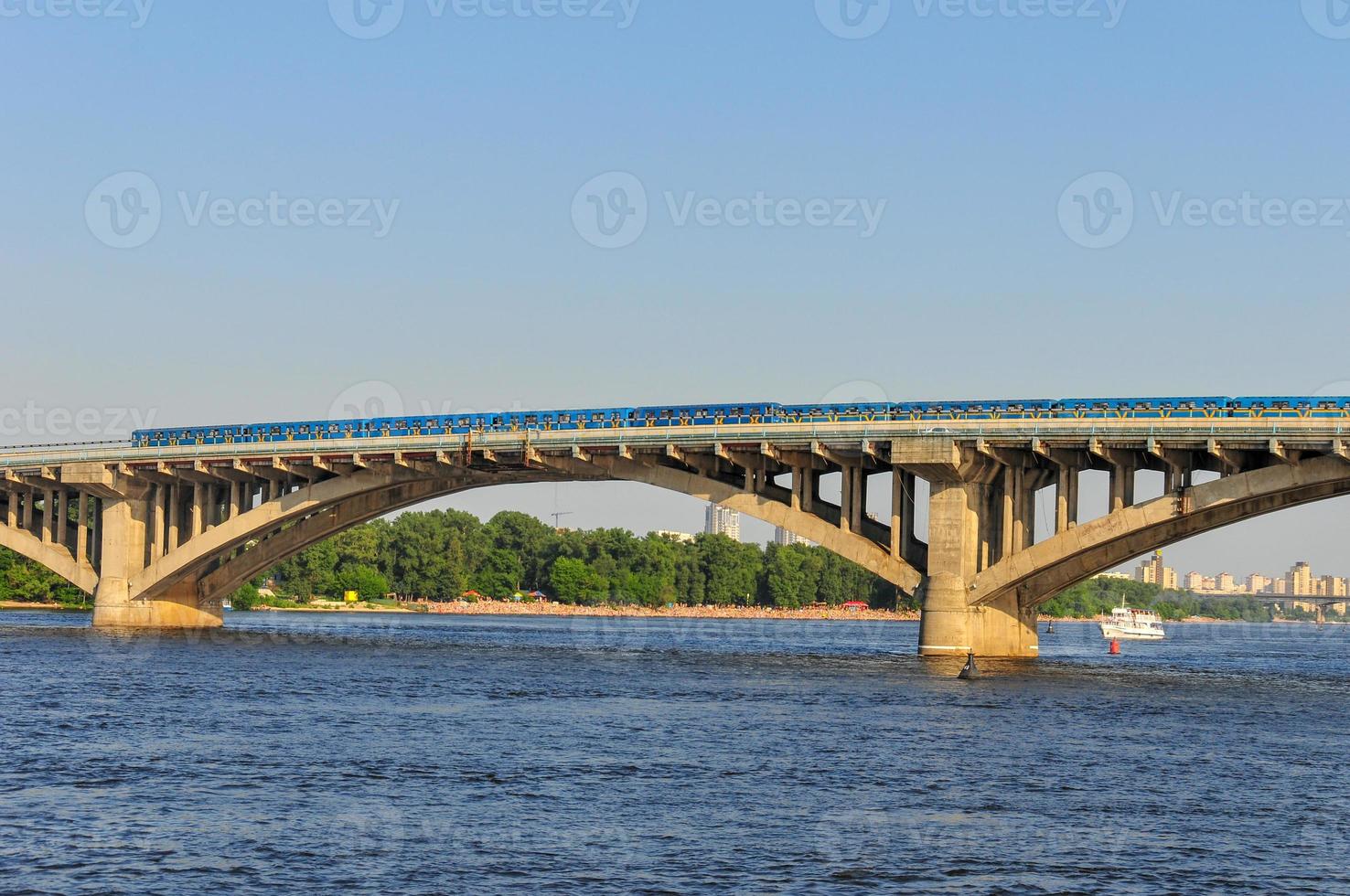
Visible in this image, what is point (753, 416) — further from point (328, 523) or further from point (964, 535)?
point (328, 523)

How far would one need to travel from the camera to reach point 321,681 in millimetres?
67125

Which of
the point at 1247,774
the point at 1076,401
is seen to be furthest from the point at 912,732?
the point at 1076,401

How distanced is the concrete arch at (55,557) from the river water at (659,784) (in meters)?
36.6

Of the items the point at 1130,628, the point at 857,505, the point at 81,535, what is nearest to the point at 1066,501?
the point at 857,505

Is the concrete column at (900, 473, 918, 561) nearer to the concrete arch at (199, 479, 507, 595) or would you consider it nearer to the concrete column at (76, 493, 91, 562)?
the concrete arch at (199, 479, 507, 595)

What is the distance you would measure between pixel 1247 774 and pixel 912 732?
10.7 m

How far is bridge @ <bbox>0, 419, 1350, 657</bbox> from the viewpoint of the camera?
74625mm

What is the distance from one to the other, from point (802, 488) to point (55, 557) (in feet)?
178

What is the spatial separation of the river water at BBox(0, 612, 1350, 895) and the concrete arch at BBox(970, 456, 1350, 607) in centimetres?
662

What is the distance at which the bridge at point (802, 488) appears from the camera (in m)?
74.6

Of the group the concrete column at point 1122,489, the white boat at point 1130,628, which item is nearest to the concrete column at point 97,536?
the concrete column at point 1122,489

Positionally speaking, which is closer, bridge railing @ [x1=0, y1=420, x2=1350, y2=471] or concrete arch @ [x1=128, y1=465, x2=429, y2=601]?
bridge railing @ [x1=0, y1=420, x2=1350, y2=471]

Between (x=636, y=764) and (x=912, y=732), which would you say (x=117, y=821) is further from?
(x=912, y=732)

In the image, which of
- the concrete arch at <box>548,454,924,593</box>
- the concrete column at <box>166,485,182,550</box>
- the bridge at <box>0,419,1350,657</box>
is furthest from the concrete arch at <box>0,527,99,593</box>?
the concrete arch at <box>548,454,924,593</box>
